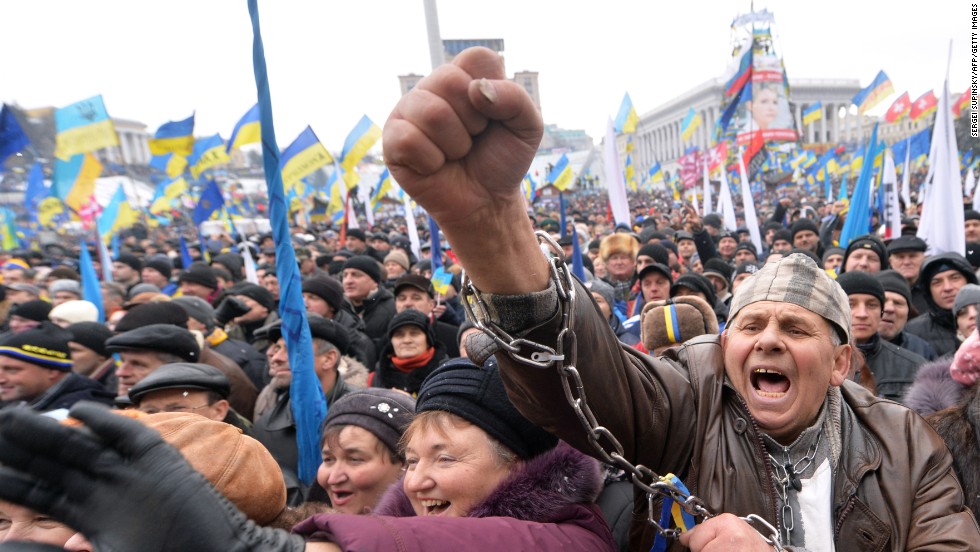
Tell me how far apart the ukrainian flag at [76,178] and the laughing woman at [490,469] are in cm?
1014

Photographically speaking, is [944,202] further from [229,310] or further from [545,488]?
[229,310]

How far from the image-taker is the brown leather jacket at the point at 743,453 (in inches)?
53.0

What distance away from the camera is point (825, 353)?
1.59 metres

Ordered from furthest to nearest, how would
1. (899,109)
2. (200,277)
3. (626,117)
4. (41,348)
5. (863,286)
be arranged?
(899,109) → (626,117) → (200,277) → (863,286) → (41,348)

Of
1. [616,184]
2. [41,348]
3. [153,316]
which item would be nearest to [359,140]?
[616,184]

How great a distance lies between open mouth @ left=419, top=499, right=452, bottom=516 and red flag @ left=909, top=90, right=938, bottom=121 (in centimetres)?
1919

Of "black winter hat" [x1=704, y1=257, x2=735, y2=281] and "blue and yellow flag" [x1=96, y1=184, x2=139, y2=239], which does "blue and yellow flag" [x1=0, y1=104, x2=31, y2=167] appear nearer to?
"blue and yellow flag" [x1=96, y1=184, x2=139, y2=239]

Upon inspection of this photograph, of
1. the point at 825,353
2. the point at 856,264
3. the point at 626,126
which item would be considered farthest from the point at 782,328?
the point at 626,126

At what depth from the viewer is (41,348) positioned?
3.38 meters

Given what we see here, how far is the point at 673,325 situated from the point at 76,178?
32.6 ft

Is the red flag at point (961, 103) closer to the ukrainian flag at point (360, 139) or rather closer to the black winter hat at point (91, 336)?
the ukrainian flag at point (360, 139)

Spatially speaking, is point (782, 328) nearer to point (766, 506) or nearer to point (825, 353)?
point (825, 353)

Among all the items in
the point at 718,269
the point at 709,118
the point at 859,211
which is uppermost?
the point at 709,118

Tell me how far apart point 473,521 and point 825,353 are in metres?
1.03
